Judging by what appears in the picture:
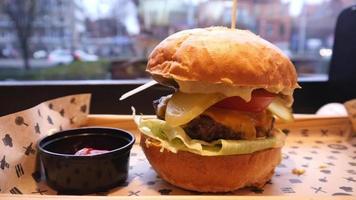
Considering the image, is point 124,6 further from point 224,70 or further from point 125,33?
point 224,70

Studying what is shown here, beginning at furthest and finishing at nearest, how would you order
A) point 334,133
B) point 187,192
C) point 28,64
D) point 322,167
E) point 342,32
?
point 28,64
point 342,32
point 334,133
point 322,167
point 187,192

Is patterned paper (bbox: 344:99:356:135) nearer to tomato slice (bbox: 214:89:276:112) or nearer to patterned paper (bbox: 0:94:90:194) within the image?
tomato slice (bbox: 214:89:276:112)

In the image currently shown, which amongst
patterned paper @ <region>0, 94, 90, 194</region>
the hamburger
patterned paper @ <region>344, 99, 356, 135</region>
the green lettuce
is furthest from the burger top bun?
patterned paper @ <region>344, 99, 356, 135</region>

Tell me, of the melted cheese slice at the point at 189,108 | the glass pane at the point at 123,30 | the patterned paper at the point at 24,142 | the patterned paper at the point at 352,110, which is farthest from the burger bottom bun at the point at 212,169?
the glass pane at the point at 123,30

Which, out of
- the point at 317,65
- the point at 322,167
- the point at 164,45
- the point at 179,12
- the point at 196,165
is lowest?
the point at 322,167

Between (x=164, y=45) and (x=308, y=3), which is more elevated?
(x=308, y=3)

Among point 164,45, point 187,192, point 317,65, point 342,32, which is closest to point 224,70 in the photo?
point 164,45
